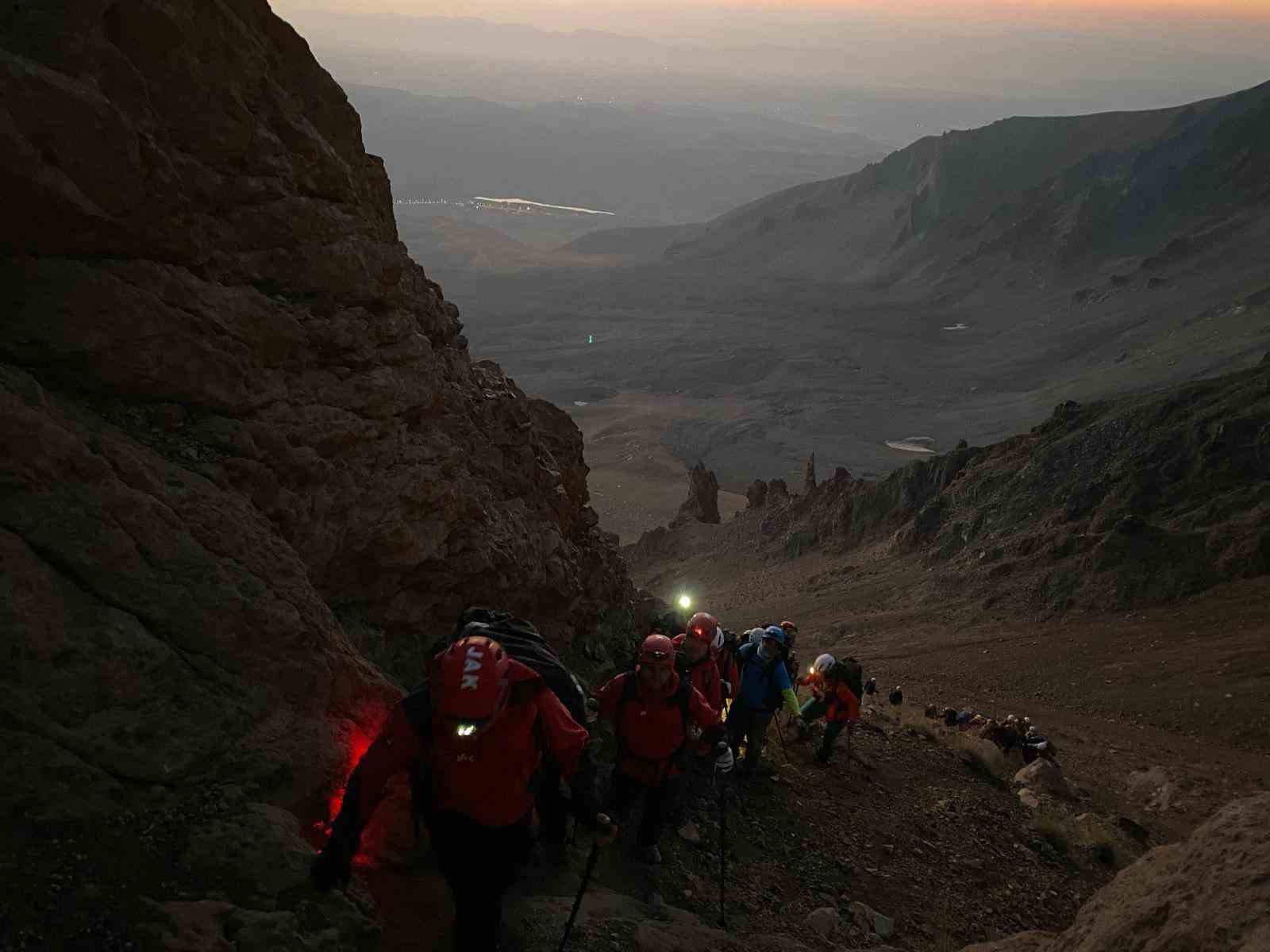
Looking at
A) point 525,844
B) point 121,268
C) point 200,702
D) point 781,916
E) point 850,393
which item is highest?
point 121,268

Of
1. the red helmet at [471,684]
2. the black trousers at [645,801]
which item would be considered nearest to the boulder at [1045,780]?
the black trousers at [645,801]

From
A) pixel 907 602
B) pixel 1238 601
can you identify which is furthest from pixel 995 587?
pixel 1238 601

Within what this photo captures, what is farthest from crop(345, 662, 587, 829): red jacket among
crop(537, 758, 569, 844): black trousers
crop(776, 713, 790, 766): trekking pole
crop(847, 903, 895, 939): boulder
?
crop(776, 713, 790, 766): trekking pole

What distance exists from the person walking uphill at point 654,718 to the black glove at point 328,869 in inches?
91.2

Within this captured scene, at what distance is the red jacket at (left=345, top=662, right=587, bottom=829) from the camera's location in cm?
476

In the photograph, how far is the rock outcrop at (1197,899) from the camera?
423 centimetres

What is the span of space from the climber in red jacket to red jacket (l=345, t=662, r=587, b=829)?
106 inches

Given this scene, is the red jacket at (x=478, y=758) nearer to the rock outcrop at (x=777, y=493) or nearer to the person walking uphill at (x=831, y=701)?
the person walking uphill at (x=831, y=701)

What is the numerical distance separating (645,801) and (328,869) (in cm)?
302

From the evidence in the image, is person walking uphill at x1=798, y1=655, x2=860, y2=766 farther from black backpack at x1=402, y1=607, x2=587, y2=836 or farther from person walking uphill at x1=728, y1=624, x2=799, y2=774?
black backpack at x1=402, y1=607, x2=587, y2=836

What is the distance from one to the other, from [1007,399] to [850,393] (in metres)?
15.9

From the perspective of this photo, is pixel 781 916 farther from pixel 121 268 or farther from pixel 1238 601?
pixel 1238 601

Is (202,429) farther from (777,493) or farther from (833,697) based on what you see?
(777,493)

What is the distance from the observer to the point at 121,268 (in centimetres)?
598
